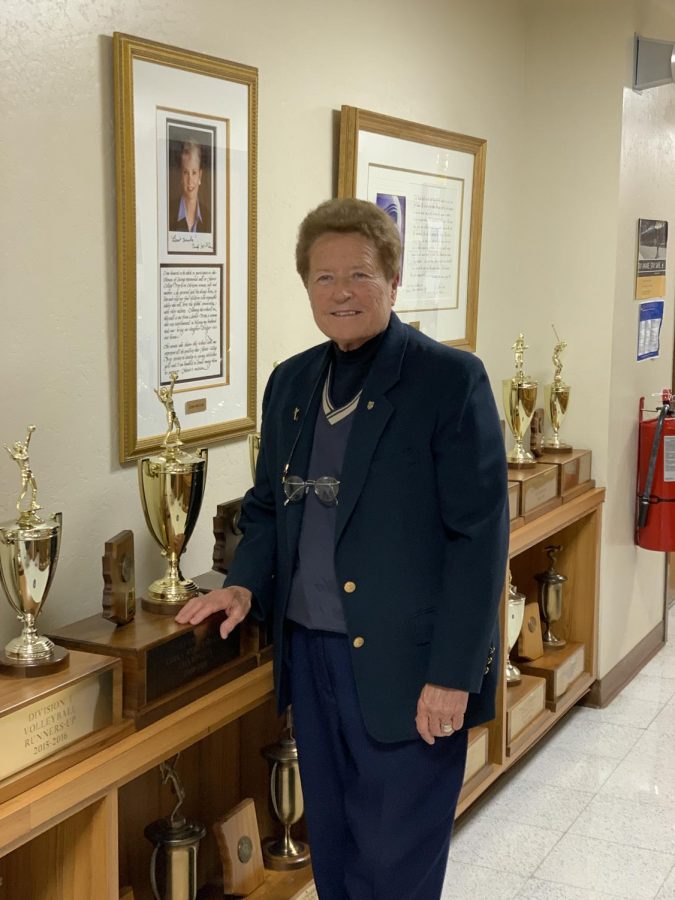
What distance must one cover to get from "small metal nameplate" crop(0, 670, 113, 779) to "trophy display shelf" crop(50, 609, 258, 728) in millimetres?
56

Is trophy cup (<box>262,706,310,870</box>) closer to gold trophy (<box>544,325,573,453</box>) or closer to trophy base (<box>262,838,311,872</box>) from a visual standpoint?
trophy base (<box>262,838,311,872</box>)

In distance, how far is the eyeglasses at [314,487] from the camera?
84.8 inches

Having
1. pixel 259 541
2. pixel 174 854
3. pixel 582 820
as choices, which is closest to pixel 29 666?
pixel 259 541

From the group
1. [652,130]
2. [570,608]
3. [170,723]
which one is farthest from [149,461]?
[652,130]

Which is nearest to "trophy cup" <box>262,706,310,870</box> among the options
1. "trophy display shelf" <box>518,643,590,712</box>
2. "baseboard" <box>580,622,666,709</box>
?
"trophy display shelf" <box>518,643,590,712</box>

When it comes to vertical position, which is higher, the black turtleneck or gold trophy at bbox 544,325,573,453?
the black turtleneck

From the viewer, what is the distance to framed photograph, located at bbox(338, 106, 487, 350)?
3180 millimetres

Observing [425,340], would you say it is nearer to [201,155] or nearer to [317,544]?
[317,544]

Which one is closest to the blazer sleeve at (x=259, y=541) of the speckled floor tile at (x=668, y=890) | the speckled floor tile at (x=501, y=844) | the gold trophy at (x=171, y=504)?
the gold trophy at (x=171, y=504)

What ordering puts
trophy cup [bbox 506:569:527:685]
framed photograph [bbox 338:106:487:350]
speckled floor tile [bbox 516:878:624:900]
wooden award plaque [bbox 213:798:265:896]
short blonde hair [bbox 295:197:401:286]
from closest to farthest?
short blonde hair [bbox 295:197:401:286] < wooden award plaque [bbox 213:798:265:896] < speckled floor tile [bbox 516:878:624:900] < framed photograph [bbox 338:106:487:350] < trophy cup [bbox 506:569:527:685]

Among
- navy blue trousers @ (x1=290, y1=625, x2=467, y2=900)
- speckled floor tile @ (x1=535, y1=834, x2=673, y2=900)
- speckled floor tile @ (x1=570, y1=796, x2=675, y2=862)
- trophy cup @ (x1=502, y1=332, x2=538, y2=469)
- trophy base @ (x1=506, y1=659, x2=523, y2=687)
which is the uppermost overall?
trophy cup @ (x1=502, y1=332, x2=538, y2=469)

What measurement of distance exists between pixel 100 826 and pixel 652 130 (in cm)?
355

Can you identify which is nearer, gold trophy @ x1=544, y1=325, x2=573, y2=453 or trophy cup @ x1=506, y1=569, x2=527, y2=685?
trophy cup @ x1=506, y1=569, x2=527, y2=685

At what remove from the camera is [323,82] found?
3.00m
